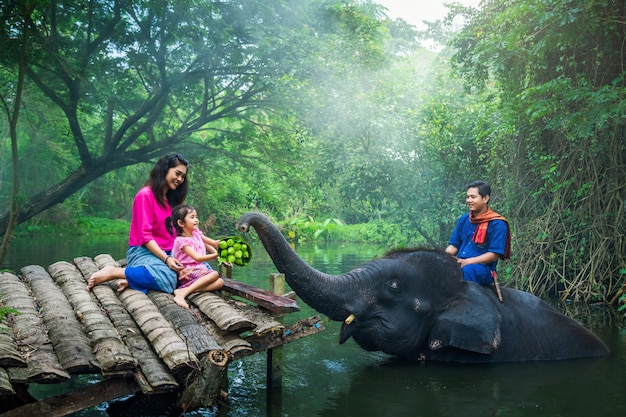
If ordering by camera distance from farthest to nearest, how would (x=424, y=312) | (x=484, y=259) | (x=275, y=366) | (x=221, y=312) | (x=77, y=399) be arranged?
(x=484, y=259), (x=424, y=312), (x=275, y=366), (x=221, y=312), (x=77, y=399)

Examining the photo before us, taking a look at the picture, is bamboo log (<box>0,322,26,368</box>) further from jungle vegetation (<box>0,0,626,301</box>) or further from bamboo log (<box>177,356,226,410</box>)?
jungle vegetation (<box>0,0,626,301</box>)

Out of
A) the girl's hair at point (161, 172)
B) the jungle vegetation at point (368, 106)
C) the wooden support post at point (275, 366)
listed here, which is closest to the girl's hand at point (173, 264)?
the girl's hair at point (161, 172)

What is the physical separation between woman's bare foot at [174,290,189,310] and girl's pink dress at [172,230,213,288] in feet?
0.75

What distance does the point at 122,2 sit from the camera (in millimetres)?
16203

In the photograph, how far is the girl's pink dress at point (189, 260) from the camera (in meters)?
6.07

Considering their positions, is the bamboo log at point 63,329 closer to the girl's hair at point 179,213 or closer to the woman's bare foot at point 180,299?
the woman's bare foot at point 180,299

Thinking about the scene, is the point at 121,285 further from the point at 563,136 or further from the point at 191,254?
the point at 563,136

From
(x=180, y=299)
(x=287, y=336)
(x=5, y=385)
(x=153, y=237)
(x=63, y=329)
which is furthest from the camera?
(x=153, y=237)

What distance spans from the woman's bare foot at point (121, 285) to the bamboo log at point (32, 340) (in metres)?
0.73

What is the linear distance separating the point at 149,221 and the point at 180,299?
92 cm

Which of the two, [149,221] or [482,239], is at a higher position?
[149,221]

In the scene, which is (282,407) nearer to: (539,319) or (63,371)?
(63,371)

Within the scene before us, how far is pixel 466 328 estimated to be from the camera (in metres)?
6.66

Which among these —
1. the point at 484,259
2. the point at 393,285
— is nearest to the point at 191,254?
the point at 393,285
